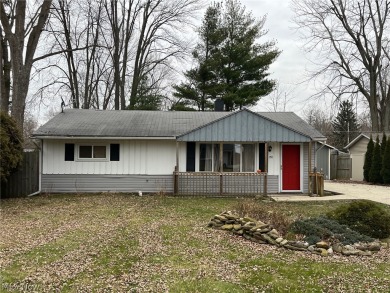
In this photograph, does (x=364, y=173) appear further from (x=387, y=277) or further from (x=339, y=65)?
(x=387, y=277)

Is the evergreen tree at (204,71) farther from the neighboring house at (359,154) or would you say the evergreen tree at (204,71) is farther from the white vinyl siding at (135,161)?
the white vinyl siding at (135,161)

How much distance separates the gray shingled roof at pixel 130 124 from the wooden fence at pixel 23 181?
1.05m

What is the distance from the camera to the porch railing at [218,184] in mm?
13516

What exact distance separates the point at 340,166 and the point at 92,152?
19.3 meters

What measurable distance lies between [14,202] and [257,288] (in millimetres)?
9853

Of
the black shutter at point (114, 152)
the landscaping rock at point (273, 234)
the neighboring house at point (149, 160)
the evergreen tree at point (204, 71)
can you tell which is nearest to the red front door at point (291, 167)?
the neighboring house at point (149, 160)

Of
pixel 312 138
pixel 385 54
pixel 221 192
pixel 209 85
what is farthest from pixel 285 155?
pixel 385 54

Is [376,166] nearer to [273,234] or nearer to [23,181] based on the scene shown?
[273,234]

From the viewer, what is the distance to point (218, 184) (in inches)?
535

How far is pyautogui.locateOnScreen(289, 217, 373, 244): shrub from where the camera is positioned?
6281mm

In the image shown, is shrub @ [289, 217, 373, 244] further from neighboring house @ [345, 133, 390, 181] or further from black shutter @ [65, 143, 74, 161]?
neighboring house @ [345, 133, 390, 181]

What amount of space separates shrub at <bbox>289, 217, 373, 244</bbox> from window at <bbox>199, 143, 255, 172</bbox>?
6.88 m

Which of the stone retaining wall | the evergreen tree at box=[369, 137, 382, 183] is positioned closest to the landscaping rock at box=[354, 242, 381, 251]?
the stone retaining wall

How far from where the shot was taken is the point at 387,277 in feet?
15.5
